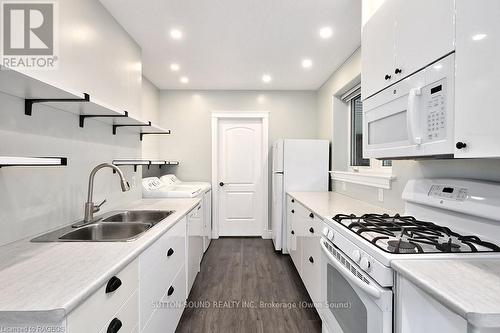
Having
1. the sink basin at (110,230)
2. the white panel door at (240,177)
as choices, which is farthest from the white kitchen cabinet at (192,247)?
the white panel door at (240,177)

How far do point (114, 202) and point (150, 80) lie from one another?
7.33ft

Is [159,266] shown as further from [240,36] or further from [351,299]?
[240,36]

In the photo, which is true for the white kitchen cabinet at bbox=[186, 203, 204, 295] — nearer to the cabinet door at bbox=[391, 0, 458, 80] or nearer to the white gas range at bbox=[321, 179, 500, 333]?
the white gas range at bbox=[321, 179, 500, 333]

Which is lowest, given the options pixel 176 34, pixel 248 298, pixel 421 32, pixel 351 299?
pixel 248 298

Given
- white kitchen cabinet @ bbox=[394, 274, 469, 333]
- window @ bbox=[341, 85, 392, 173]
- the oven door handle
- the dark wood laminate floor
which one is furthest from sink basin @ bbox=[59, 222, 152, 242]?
window @ bbox=[341, 85, 392, 173]

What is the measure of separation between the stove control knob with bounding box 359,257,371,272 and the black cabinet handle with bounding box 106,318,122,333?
1.02 meters

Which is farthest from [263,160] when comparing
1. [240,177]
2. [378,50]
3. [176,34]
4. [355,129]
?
[378,50]

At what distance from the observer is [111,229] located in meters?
1.71

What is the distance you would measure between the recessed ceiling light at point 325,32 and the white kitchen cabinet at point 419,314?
2.17 m

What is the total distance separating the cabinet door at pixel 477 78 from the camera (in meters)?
0.85

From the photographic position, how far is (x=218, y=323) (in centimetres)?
203

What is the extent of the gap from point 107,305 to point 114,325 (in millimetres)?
105

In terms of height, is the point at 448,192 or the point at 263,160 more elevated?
the point at 263,160

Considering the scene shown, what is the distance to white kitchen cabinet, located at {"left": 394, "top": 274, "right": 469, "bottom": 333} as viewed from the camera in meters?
0.75
